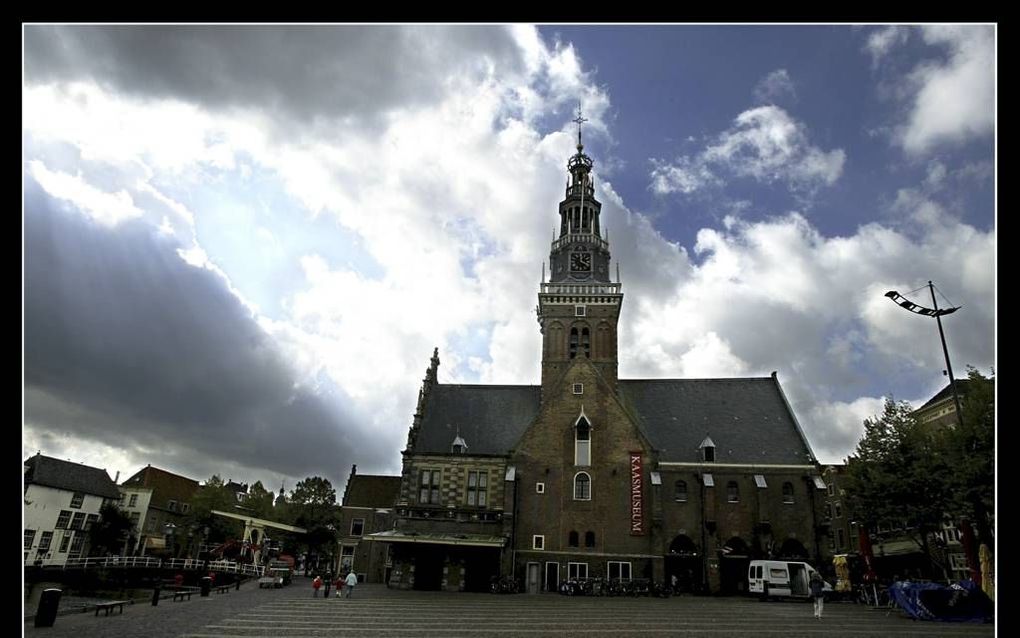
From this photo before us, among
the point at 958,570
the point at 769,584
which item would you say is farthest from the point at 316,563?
the point at 958,570

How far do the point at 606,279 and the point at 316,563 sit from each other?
51995 mm

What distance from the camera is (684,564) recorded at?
38000mm

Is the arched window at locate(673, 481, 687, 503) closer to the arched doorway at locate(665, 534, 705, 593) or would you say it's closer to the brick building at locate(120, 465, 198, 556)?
the arched doorway at locate(665, 534, 705, 593)

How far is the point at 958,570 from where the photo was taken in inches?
1594

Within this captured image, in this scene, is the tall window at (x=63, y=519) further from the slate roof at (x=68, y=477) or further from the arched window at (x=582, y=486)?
the arched window at (x=582, y=486)

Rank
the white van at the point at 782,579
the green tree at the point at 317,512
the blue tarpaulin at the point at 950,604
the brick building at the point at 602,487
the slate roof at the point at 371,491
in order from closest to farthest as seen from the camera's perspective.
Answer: the blue tarpaulin at the point at 950,604 → the white van at the point at 782,579 → the brick building at the point at 602,487 → the slate roof at the point at 371,491 → the green tree at the point at 317,512

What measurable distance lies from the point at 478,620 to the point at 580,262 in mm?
34562

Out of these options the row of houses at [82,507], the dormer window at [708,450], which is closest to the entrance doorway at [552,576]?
the dormer window at [708,450]

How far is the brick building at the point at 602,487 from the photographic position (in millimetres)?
36938

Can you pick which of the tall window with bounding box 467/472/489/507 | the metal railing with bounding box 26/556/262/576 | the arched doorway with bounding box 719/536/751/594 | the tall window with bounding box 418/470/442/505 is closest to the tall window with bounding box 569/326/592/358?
the tall window with bounding box 467/472/489/507

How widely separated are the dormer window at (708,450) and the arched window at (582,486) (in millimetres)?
8709

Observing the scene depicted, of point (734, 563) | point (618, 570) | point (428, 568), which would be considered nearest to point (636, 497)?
point (618, 570)

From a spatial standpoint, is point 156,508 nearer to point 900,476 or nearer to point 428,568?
point 428,568
